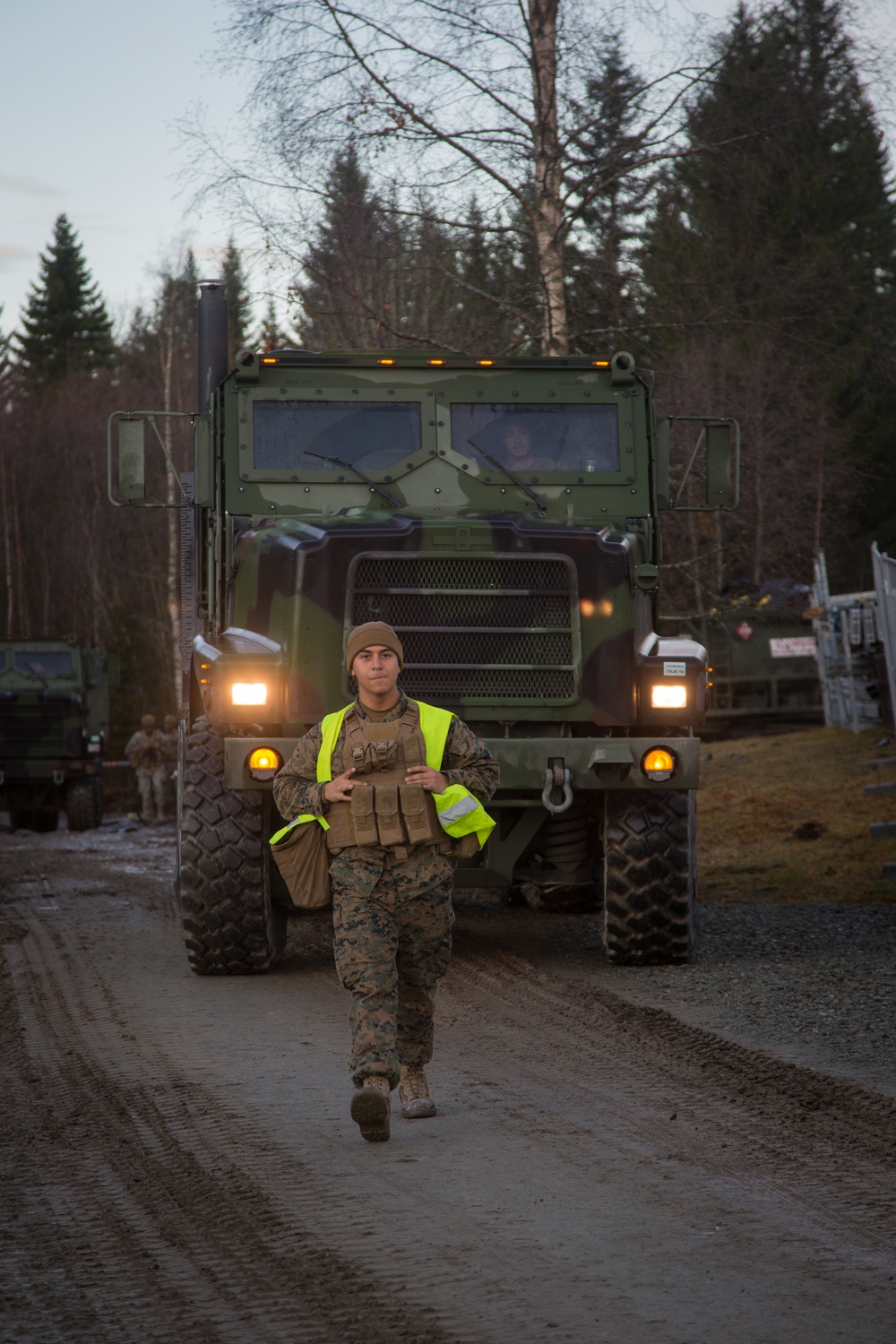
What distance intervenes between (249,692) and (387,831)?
2683mm

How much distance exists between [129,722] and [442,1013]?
31809 mm

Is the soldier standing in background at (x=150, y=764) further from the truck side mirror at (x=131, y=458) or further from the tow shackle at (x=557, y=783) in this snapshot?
the tow shackle at (x=557, y=783)

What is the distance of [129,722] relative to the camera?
38.4 meters

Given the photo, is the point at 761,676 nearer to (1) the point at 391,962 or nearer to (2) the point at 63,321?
(1) the point at 391,962

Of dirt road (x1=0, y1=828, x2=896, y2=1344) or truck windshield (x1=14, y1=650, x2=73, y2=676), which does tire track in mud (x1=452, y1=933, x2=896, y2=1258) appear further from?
truck windshield (x1=14, y1=650, x2=73, y2=676)

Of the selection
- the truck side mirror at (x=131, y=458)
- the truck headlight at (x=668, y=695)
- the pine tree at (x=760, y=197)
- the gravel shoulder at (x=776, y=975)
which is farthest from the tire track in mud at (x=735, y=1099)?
the pine tree at (x=760, y=197)

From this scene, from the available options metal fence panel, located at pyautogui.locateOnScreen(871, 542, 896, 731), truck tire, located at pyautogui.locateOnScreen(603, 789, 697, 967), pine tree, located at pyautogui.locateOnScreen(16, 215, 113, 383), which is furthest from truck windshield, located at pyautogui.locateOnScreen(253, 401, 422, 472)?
pine tree, located at pyautogui.locateOnScreen(16, 215, 113, 383)

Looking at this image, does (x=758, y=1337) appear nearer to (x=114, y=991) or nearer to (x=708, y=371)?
(x=114, y=991)

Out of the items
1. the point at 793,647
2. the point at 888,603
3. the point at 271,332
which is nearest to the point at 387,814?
the point at 888,603

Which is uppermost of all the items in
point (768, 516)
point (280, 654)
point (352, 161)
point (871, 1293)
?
point (352, 161)

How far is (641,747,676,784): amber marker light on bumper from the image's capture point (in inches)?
310

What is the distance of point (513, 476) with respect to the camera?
8.78 m

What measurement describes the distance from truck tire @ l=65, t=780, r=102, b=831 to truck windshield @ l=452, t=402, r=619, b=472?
15.0 metres

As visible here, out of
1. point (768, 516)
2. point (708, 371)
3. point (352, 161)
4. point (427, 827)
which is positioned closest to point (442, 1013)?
point (427, 827)
